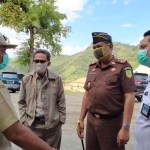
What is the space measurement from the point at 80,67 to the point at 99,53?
251 feet

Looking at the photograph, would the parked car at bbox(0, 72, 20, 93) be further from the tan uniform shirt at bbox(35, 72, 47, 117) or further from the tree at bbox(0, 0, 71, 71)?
the tan uniform shirt at bbox(35, 72, 47, 117)

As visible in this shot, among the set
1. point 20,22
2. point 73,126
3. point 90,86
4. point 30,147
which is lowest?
point 73,126

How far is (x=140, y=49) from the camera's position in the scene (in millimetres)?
2633

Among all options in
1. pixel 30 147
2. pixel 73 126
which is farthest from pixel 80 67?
pixel 30 147

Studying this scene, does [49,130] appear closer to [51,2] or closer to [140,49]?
[140,49]

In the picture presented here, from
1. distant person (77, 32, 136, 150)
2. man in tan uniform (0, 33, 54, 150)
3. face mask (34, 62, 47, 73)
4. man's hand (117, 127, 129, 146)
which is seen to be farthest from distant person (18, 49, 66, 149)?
man in tan uniform (0, 33, 54, 150)

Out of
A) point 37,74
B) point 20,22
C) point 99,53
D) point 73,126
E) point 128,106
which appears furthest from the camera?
point 20,22

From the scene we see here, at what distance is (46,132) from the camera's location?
3.06m

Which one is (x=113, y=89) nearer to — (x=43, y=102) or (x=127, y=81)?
(x=127, y=81)

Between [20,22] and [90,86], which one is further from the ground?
[20,22]

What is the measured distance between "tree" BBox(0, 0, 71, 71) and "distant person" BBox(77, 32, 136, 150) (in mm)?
20845

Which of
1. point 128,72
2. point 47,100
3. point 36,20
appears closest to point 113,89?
point 128,72

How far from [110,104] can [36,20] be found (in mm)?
22049

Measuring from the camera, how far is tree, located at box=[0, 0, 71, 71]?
23703 millimetres
